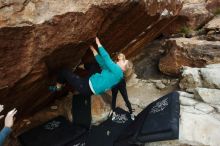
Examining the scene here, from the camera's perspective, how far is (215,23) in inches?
435

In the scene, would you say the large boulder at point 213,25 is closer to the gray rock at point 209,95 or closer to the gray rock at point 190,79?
the gray rock at point 190,79

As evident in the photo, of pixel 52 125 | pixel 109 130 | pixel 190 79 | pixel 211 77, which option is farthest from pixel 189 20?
pixel 52 125

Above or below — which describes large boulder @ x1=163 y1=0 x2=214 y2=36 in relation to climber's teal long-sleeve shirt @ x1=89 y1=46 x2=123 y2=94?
below

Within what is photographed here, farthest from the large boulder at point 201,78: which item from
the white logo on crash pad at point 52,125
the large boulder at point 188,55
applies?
the white logo on crash pad at point 52,125

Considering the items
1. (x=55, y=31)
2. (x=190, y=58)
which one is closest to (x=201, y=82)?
(x=190, y=58)

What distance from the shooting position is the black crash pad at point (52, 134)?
20.0 ft

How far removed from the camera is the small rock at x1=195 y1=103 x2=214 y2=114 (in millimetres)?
6367

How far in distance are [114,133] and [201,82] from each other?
8.24 feet

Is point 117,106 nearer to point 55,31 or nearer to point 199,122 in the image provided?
point 199,122

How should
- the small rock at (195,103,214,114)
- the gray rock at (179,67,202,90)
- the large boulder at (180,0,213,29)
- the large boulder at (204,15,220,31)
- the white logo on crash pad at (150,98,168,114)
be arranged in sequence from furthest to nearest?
the large boulder at (180,0,213,29), the large boulder at (204,15,220,31), the gray rock at (179,67,202,90), the small rock at (195,103,214,114), the white logo on crash pad at (150,98,168,114)

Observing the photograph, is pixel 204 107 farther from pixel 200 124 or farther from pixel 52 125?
pixel 52 125

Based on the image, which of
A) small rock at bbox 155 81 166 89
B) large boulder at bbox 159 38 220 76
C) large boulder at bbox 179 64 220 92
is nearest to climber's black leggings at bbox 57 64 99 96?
large boulder at bbox 179 64 220 92

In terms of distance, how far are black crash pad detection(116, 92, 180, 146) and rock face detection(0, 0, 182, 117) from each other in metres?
1.67

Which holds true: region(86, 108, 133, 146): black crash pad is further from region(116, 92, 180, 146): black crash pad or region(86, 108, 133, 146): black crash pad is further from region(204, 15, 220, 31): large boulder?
region(204, 15, 220, 31): large boulder
